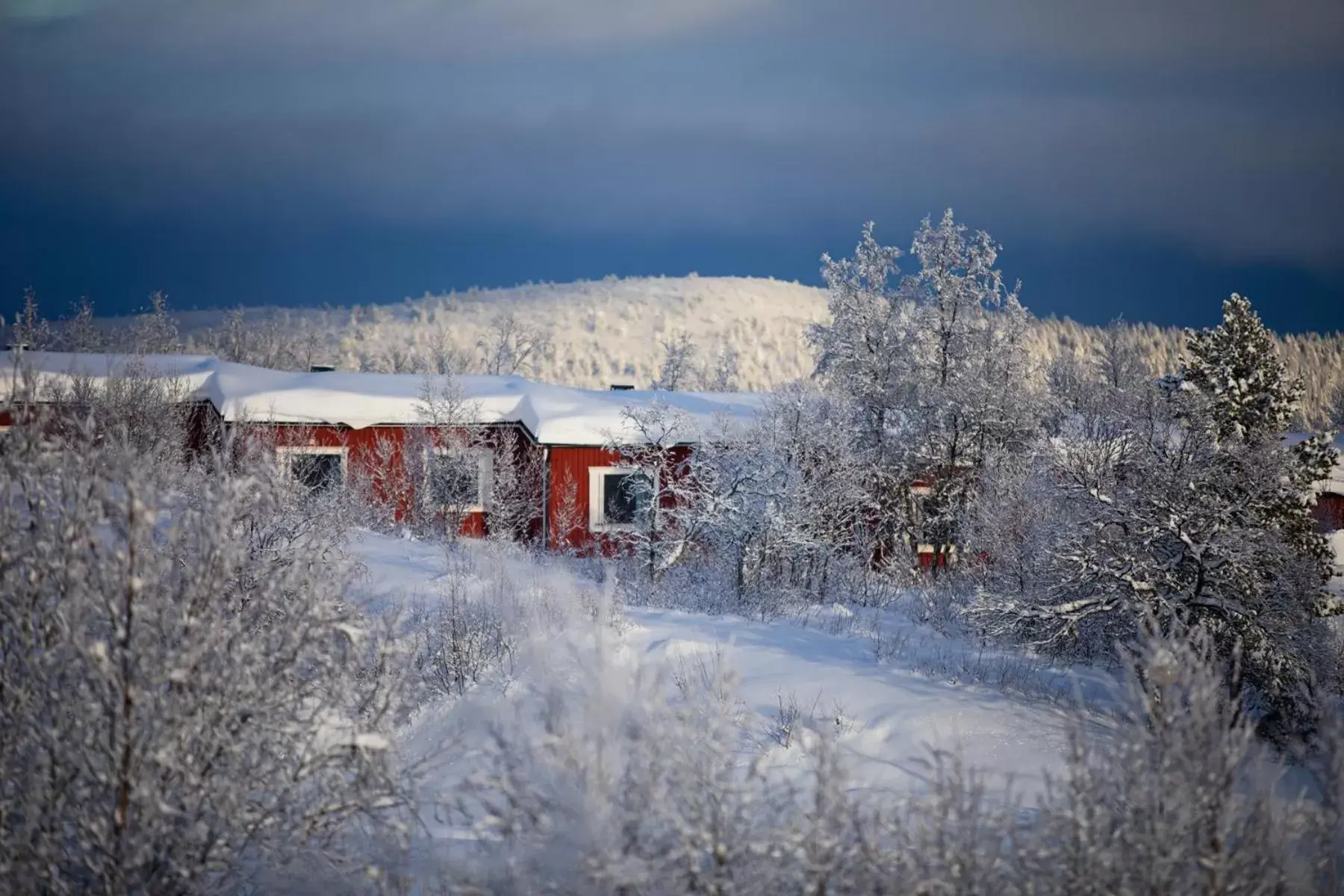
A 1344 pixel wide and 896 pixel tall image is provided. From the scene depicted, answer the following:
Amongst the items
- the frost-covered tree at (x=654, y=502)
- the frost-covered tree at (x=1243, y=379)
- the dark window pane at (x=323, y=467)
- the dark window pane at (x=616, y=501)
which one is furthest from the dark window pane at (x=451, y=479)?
the frost-covered tree at (x=1243, y=379)

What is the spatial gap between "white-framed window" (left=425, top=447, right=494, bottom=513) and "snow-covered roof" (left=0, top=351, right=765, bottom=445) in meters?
1.28

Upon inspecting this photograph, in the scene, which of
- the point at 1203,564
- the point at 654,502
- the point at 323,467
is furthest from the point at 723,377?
the point at 1203,564

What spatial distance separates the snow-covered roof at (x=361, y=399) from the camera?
61.8 feet

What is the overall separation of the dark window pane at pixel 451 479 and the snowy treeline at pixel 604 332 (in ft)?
113

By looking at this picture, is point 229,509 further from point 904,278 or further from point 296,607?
point 904,278

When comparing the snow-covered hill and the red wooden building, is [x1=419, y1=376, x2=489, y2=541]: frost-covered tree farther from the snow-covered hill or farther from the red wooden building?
the snow-covered hill

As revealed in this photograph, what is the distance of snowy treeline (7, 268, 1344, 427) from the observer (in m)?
64.0

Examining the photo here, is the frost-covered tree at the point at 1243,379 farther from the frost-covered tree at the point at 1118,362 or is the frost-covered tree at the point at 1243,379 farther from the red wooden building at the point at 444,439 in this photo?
the frost-covered tree at the point at 1118,362

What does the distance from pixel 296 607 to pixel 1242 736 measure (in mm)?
4071

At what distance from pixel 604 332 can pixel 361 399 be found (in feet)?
223

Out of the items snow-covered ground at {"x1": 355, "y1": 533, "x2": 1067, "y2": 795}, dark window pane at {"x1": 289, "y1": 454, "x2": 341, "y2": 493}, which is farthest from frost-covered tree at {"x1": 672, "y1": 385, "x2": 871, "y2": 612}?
dark window pane at {"x1": 289, "y1": 454, "x2": 341, "y2": 493}

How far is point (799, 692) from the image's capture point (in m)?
7.16

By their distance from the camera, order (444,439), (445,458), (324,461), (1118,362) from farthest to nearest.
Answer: (1118,362) < (324,461) < (444,439) < (445,458)

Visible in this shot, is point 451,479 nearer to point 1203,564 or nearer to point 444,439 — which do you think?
point 444,439
